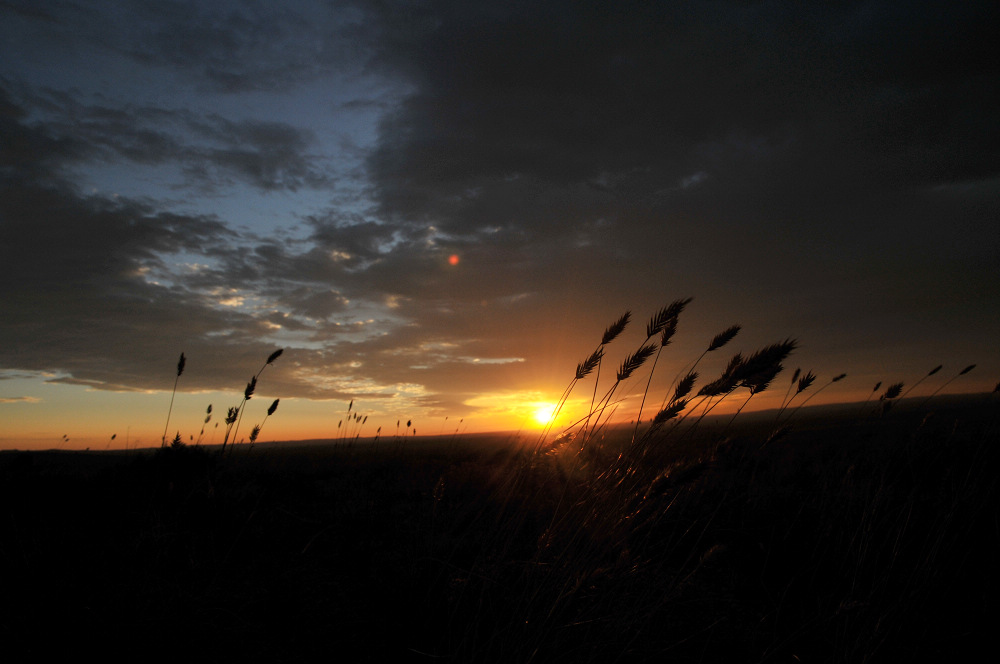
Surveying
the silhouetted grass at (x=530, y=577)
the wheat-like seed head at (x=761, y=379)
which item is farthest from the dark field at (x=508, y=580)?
the wheat-like seed head at (x=761, y=379)

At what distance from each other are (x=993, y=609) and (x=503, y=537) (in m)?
3.23

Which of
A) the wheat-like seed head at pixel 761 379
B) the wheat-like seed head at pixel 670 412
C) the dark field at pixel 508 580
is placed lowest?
the dark field at pixel 508 580

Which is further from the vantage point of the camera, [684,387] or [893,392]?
[893,392]

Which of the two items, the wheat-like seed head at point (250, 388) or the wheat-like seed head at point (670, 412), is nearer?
the wheat-like seed head at point (670, 412)

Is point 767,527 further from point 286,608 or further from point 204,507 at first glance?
point 204,507

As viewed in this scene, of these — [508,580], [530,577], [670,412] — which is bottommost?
[508,580]

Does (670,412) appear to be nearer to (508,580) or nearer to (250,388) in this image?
(508,580)

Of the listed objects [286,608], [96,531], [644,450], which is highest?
[644,450]

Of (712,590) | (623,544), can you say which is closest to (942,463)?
(712,590)

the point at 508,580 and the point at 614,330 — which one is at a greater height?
the point at 614,330

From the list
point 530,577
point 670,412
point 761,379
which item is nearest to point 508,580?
point 530,577

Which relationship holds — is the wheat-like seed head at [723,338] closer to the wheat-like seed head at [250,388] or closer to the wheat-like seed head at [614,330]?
the wheat-like seed head at [614,330]

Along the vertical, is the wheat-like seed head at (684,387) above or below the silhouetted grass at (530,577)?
above

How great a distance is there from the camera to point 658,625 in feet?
8.30
